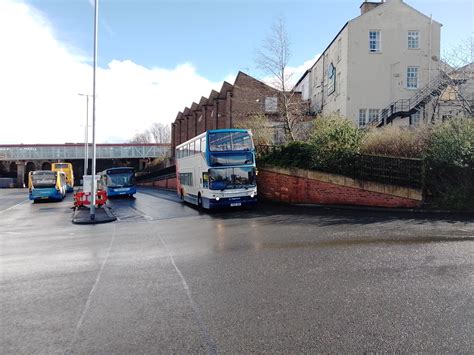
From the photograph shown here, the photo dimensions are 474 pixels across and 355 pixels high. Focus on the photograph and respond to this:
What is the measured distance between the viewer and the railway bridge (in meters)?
72.5

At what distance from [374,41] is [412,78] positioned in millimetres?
4241

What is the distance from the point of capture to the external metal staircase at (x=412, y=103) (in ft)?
86.2

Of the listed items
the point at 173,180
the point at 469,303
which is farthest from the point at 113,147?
the point at 469,303

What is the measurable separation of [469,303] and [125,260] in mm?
6605

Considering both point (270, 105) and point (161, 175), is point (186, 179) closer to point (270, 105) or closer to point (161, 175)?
point (270, 105)

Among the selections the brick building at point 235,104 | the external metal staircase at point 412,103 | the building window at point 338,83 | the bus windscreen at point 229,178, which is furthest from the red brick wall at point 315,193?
the building window at point 338,83

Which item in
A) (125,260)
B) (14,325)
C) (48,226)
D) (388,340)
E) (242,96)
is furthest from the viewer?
(242,96)

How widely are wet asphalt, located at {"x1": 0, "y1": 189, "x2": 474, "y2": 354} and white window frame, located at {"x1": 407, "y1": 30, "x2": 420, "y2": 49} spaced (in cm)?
2317

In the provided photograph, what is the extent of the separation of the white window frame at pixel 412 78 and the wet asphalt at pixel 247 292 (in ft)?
70.8

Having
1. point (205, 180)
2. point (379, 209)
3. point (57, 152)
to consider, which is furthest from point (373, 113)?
point (57, 152)

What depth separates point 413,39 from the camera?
30.2 m

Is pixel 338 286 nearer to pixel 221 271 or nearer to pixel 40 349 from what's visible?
pixel 221 271

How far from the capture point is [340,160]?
17734 mm

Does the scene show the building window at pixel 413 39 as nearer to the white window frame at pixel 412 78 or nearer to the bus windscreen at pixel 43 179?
the white window frame at pixel 412 78
